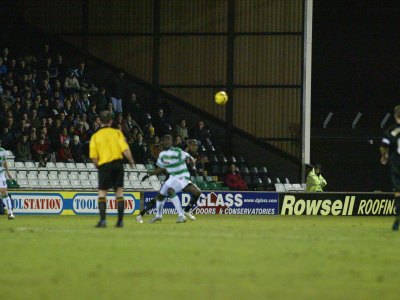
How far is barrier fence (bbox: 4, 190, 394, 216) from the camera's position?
2923 cm

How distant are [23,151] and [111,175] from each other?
1276cm

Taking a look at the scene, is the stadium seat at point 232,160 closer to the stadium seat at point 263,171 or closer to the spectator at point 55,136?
the stadium seat at point 263,171

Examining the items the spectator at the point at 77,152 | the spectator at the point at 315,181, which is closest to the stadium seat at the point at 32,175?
the spectator at the point at 77,152

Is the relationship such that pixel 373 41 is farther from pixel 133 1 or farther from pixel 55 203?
pixel 55 203

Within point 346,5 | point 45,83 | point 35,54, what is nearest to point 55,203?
point 45,83

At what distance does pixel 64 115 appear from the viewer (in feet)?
106

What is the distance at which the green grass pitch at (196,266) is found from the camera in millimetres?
9031

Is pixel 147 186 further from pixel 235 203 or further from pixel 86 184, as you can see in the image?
pixel 235 203

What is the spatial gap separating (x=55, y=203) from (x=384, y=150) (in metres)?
13.5

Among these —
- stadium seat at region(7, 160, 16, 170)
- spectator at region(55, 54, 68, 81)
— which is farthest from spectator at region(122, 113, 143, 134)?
stadium seat at region(7, 160, 16, 170)

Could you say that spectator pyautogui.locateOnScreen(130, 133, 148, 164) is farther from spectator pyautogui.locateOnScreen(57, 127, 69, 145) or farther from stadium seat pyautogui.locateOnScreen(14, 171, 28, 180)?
stadium seat pyautogui.locateOnScreen(14, 171, 28, 180)

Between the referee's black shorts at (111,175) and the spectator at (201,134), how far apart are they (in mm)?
19077

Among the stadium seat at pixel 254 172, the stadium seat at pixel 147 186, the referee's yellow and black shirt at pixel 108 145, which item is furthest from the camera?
the stadium seat at pixel 254 172

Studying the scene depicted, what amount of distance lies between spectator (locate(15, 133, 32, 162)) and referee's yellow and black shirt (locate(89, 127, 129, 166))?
1248cm
